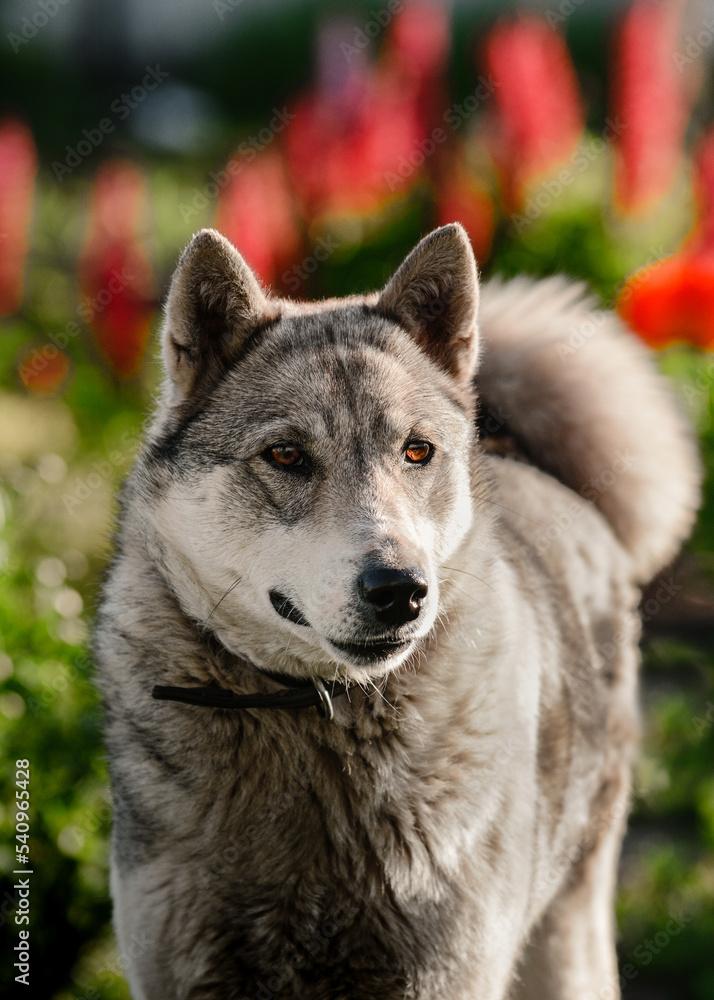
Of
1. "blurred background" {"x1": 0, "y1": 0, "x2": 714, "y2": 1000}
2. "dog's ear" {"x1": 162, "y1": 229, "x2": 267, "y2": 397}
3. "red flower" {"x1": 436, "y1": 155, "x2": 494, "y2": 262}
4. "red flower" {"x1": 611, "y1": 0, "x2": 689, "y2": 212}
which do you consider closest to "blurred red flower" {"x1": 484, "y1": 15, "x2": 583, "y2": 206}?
"blurred background" {"x1": 0, "y1": 0, "x2": 714, "y2": 1000}

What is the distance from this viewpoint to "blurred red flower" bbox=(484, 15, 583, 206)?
596cm

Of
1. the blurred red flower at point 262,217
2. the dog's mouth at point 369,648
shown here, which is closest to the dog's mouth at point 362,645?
the dog's mouth at point 369,648

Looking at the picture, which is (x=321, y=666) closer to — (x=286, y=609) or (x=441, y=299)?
(x=286, y=609)

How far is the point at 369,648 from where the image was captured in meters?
2.03

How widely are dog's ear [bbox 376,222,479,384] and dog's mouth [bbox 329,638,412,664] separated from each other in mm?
885

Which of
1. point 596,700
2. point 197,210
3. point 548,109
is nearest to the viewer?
point 596,700

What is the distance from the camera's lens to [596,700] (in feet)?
10.1

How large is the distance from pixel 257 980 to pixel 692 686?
312cm

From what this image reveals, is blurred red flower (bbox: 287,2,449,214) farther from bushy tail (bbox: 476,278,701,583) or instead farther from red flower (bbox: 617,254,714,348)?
bushy tail (bbox: 476,278,701,583)

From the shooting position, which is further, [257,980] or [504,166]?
[504,166]

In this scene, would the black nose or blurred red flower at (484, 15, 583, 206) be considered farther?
blurred red flower at (484, 15, 583, 206)

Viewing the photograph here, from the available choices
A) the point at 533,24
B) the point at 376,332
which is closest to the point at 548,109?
the point at 533,24

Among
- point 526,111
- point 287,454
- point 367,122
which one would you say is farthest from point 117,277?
point 287,454

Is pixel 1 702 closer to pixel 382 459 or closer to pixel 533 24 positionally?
pixel 382 459
